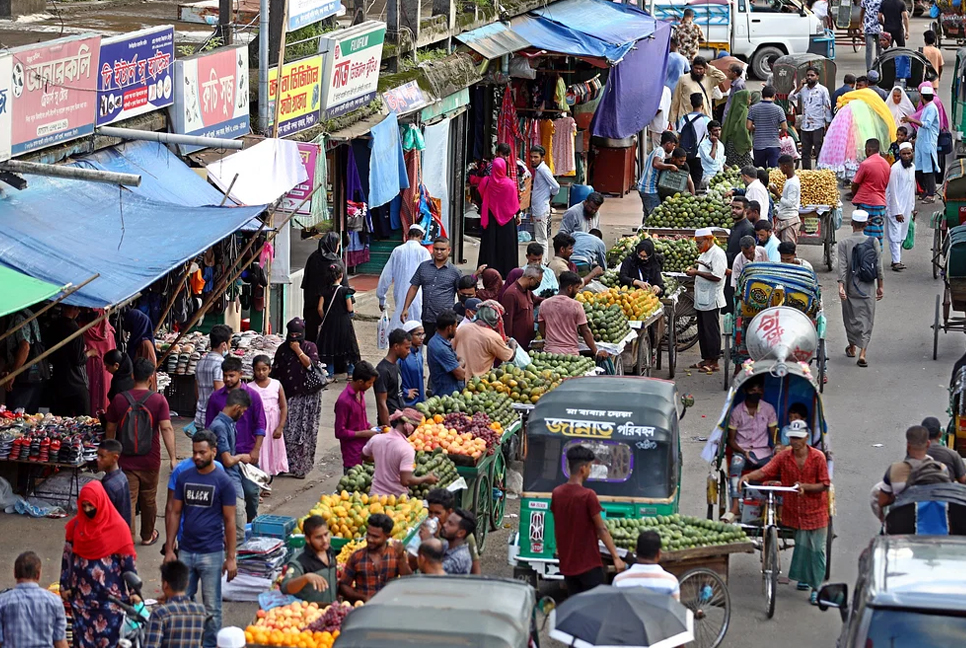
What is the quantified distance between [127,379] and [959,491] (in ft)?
22.5

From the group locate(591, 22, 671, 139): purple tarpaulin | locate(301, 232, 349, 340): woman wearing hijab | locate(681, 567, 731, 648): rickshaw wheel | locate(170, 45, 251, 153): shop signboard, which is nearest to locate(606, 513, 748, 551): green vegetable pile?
locate(681, 567, 731, 648): rickshaw wheel

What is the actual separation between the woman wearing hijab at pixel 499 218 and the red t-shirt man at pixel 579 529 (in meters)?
10.3

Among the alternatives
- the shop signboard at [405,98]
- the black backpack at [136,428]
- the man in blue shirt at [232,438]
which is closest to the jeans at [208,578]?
the man in blue shirt at [232,438]

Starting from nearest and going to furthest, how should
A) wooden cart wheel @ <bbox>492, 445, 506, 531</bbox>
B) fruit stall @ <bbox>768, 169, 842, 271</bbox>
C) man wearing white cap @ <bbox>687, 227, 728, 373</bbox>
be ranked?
wooden cart wheel @ <bbox>492, 445, 506, 531</bbox> → man wearing white cap @ <bbox>687, 227, 728, 373</bbox> → fruit stall @ <bbox>768, 169, 842, 271</bbox>

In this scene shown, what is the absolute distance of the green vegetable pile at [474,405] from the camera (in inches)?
509

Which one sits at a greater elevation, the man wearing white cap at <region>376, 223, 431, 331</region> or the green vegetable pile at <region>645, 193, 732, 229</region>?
the man wearing white cap at <region>376, 223, 431, 331</region>

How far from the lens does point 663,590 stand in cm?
920

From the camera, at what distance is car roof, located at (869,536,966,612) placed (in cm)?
767

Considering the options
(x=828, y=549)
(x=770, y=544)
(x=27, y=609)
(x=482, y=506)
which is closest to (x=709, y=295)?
(x=482, y=506)

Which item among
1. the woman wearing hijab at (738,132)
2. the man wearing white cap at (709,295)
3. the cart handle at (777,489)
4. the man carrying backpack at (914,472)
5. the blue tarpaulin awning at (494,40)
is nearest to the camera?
the man carrying backpack at (914,472)

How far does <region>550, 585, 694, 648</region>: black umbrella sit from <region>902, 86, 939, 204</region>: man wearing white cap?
18.6 metres

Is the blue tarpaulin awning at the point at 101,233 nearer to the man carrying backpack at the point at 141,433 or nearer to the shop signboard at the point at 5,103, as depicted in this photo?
the shop signboard at the point at 5,103

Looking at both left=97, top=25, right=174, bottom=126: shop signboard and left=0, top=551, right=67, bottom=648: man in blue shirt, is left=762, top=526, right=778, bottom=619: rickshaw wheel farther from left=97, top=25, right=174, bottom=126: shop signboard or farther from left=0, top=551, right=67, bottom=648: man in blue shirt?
left=97, top=25, right=174, bottom=126: shop signboard

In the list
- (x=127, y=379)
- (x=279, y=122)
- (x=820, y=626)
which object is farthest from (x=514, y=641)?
(x=279, y=122)
